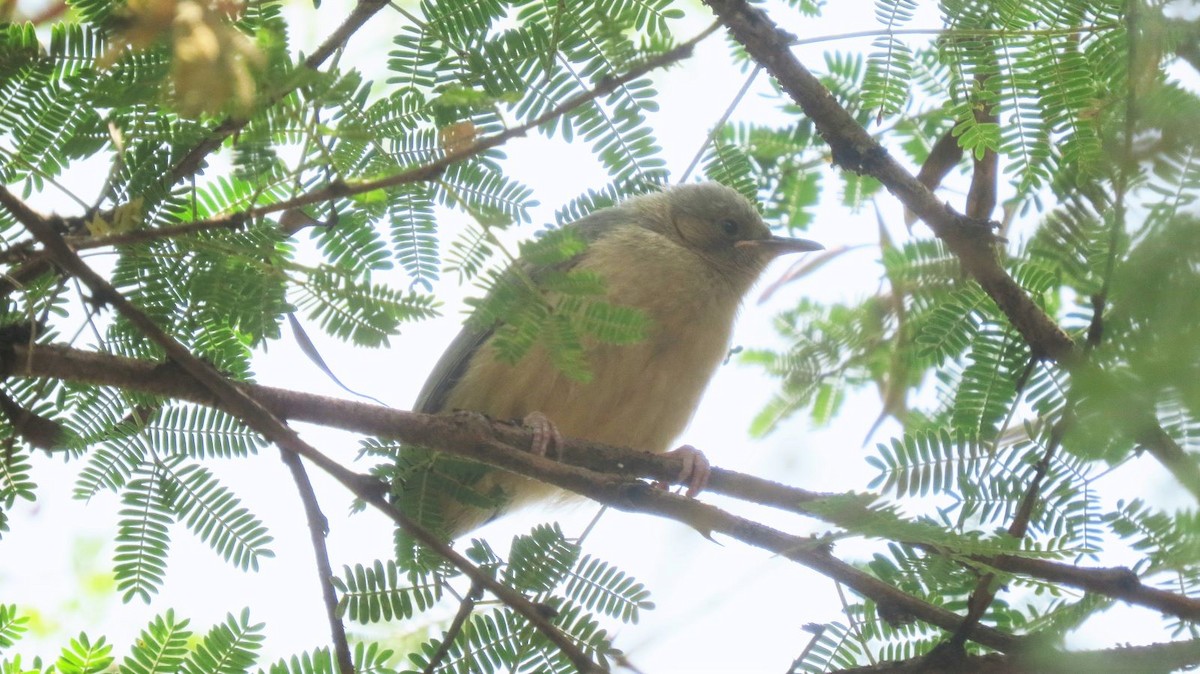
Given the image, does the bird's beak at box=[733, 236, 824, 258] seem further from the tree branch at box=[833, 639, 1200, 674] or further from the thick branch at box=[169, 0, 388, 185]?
the tree branch at box=[833, 639, 1200, 674]

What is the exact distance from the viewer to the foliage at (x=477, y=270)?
2.90 m

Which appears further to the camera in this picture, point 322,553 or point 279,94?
point 322,553

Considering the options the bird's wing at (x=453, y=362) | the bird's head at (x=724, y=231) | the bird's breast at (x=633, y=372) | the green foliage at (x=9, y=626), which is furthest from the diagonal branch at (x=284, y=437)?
the bird's head at (x=724, y=231)

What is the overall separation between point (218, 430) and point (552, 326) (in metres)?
1.40

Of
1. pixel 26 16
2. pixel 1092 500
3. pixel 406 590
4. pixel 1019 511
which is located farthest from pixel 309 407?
pixel 1092 500

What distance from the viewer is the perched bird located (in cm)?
509

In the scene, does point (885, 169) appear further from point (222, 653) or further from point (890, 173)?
point (222, 653)

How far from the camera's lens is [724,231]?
6797 mm

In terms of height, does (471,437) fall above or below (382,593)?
above

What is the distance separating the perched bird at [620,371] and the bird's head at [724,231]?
0.18m

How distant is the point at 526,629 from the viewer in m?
3.52

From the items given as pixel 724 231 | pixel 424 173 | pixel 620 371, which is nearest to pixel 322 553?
pixel 424 173

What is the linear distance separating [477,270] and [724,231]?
12.5ft

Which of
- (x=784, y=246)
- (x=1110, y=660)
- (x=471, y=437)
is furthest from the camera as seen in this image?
A: (x=784, y=246)
